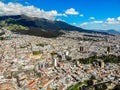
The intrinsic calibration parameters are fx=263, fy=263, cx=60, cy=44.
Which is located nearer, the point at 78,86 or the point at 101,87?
the point at 101,87

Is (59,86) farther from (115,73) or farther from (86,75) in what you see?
(115,73)

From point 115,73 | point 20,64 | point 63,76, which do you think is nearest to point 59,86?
point 63,76

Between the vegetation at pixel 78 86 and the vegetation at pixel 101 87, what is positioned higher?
the vegetation at pixel 101 87

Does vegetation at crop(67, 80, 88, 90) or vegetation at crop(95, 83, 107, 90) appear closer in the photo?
vegetation at crop(95, 83, 107, 90)

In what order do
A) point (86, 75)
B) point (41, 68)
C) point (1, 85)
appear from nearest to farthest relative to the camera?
point (1, 85) → point (86, 75) → point (41, 68)

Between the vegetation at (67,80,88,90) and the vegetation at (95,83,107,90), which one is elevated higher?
the vegetation at (95,83,107,90)

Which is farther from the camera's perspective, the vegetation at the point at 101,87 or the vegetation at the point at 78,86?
the vegetation at the point at 78,86

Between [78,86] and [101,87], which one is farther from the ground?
[101,87]

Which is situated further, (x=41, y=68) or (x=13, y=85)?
(x=41, y=68)

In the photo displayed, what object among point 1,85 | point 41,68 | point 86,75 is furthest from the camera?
point 41,68
